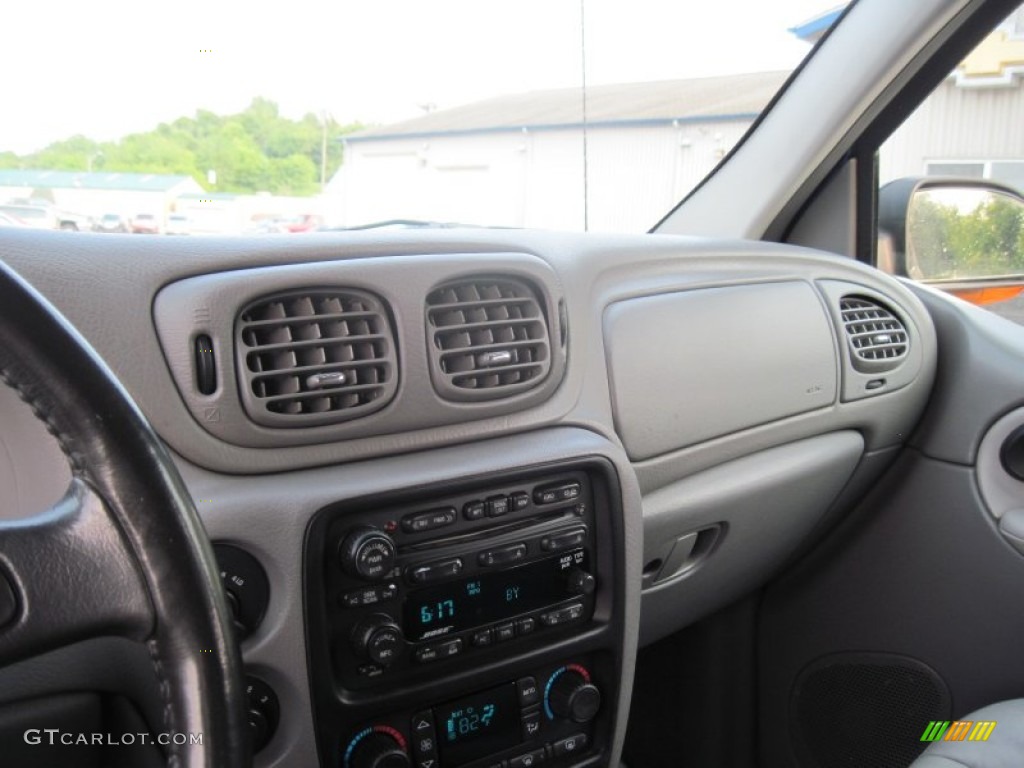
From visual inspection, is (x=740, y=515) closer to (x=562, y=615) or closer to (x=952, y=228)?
(x=562, y=615)

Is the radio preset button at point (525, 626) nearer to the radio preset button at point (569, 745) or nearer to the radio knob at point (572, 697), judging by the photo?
the radio knob at point (572, 697)

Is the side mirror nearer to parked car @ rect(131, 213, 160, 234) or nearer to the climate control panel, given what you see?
the climate control panel

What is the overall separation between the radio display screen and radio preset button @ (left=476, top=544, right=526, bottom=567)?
0.02 metres

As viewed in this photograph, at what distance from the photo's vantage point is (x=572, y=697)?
153 cm

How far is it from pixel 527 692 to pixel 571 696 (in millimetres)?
78

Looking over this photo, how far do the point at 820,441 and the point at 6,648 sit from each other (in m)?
1.85

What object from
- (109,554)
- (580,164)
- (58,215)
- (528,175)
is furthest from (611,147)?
(109,554)

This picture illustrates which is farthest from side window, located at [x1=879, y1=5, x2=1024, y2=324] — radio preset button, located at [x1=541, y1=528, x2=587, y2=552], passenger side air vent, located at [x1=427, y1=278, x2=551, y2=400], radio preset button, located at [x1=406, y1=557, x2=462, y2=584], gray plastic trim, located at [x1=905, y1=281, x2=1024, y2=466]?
radio preset button, located at [x1=406, y1=557, x2=462, y2=584]

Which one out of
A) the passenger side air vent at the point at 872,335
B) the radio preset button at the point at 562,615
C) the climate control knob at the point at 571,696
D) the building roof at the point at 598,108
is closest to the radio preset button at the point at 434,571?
the radio preset button at the point at 562,615

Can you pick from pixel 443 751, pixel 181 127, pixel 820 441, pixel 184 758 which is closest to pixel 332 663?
pixel 443 751

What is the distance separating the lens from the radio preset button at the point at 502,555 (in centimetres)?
139

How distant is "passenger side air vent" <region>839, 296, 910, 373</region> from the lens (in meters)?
2.20

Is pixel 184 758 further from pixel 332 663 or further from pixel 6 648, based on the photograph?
pixel 332 663

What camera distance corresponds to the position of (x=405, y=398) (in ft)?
4.44
